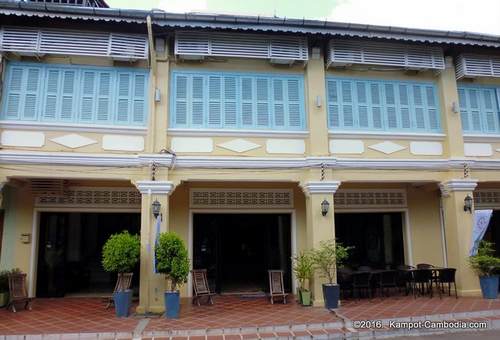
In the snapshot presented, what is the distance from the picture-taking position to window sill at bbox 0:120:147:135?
8844mm

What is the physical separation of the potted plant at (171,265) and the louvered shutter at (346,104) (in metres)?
5.01

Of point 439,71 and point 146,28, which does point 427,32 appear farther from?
point 146,28

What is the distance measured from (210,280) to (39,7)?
7632mm

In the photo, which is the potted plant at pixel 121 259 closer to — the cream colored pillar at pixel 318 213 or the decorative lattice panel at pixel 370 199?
the cream colored pillar at pixel 318 213

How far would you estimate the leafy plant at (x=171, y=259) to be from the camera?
806 cm

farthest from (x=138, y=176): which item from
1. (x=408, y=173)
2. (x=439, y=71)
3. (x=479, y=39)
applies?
(x=479, y=39)

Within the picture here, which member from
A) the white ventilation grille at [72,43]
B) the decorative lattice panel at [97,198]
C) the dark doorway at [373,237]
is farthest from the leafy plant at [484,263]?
the white ventilation grille at [72,43]

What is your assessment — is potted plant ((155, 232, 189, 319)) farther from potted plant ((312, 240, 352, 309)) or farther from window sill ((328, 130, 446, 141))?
window sill ((328, 130, 446, 141))

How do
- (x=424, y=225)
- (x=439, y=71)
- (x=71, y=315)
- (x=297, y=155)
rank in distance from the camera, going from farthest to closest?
(x=424, y=225) → (x=439, y=71) → (x=297, y=155) → (x=71, y=315)

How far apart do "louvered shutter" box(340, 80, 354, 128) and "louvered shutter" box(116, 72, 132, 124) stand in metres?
5.15

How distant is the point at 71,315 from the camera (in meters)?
8.41

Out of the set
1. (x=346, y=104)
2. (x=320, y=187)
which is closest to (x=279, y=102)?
(x=346, y=104)

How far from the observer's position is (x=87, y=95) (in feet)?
30.4

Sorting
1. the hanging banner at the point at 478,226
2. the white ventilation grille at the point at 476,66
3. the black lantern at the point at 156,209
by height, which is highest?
the white ventilation grille at the point at 476,66
